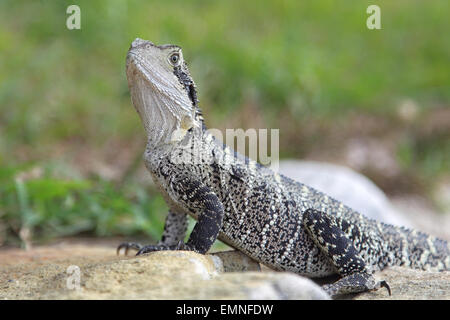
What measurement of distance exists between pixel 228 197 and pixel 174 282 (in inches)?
65.7

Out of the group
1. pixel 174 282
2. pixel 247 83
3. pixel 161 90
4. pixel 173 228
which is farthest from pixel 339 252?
pixel 247 83

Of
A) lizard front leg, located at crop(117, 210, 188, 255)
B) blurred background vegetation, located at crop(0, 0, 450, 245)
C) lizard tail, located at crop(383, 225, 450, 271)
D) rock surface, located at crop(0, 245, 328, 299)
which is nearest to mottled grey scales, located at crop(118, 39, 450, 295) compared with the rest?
lizard tail, located at crop(383, 225, 450, 271)

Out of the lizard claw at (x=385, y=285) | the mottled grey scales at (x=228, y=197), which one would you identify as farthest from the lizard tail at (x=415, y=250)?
the lizard claw at (x=385, y=285)

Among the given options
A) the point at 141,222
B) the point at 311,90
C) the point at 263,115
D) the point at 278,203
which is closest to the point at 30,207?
the point at 141,222

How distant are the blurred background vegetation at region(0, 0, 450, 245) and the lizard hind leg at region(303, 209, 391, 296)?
13.3 ft

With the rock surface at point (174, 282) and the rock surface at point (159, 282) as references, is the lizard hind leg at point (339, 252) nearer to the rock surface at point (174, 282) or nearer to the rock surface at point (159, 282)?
the rock surface at point (174, 282)

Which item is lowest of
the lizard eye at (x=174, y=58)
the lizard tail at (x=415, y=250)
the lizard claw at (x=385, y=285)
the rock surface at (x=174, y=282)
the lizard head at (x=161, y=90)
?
the lizard tail at (x=415, y=250)

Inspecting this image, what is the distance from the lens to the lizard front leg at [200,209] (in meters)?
5.18

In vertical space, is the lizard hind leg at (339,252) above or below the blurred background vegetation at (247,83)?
below

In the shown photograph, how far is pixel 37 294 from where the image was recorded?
4.40m

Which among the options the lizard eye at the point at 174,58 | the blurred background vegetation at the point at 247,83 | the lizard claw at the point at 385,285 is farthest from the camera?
the blurred background vegetation at the point at 247,83

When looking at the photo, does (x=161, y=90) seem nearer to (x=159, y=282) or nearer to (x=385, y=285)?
(x=159, y=282)

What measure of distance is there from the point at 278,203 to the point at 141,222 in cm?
334
